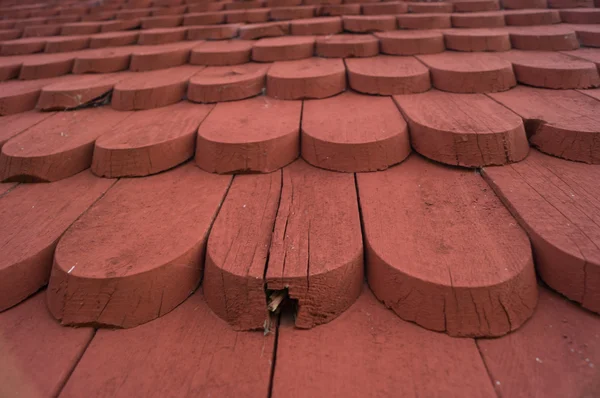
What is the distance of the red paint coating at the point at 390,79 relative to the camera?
147 cm

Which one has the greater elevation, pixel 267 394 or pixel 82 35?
pixel 82 35

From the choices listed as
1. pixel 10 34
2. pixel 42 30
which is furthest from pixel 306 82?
pixel 10 34

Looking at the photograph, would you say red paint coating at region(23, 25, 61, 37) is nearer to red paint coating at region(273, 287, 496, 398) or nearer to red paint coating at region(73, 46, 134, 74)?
red paint coating at region(73, 46, 134, 74)

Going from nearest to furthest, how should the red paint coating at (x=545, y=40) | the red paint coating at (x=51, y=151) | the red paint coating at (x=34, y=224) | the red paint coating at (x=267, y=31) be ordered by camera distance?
the red paint coating at (x=34, y=224), the red paint coating at (x=51, y=151), the red paint coating at (x=545, y=40), the red paint coating at (x=267, y=31)

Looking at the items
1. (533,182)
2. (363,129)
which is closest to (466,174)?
(533,182)

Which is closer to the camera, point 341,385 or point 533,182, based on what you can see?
point 341,385

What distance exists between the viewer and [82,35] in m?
2.35

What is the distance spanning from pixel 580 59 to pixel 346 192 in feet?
4.25

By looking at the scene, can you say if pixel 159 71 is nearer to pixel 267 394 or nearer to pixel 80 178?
pixel 80 178

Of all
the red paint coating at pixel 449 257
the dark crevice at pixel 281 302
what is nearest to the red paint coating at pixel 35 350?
the dark crevice at pixel 281 302

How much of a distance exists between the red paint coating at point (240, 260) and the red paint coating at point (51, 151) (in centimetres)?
61

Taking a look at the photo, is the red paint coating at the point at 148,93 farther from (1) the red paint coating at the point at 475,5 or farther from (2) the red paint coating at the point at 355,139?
(1) the red paint coating at the point at 475,5

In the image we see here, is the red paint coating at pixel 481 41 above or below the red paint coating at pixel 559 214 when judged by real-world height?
above

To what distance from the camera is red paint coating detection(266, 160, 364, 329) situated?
80 cm
